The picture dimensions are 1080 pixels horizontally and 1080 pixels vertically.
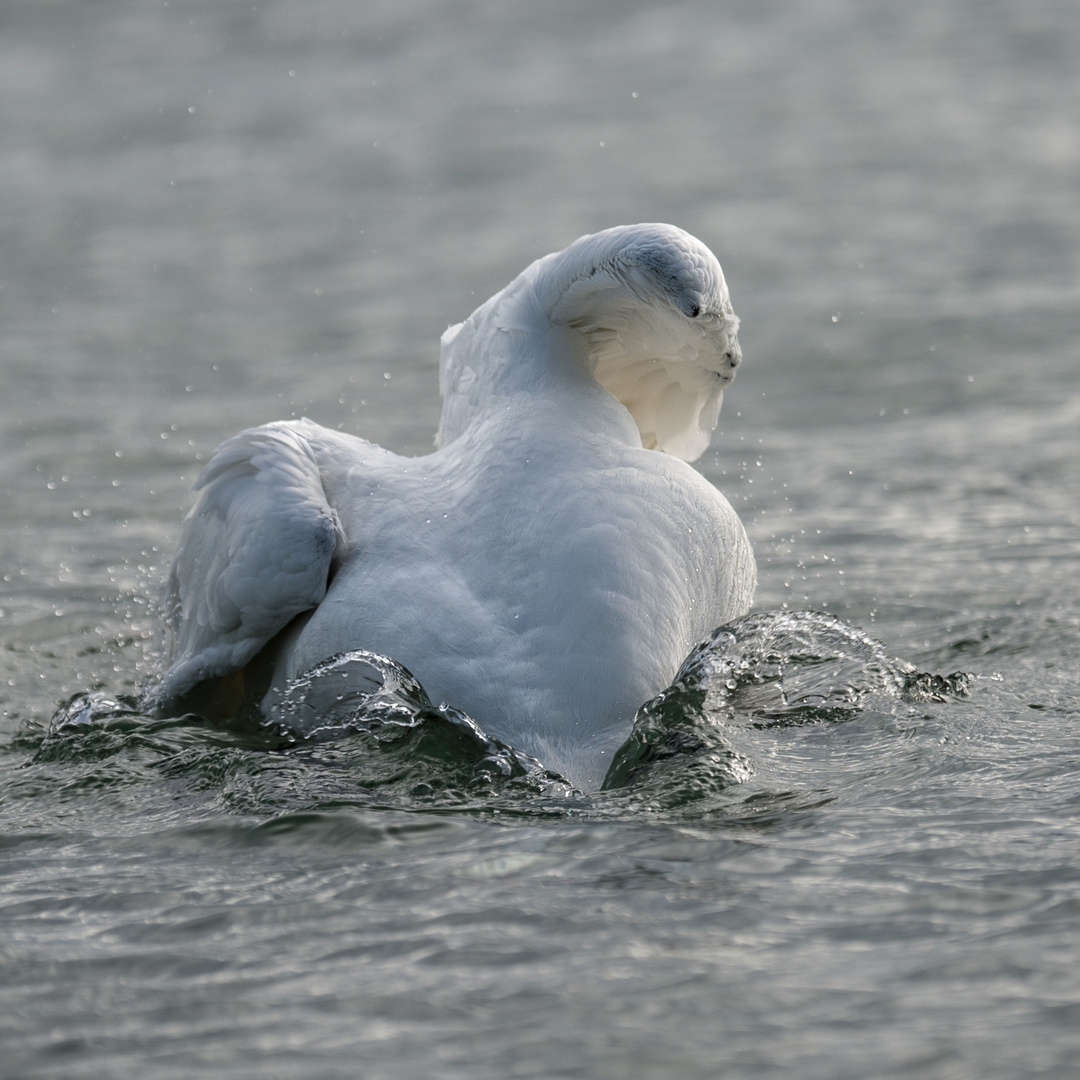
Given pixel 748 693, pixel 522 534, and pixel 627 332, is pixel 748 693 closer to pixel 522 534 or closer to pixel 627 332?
pixel 522 534

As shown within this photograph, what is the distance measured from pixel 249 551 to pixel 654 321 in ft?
4.80

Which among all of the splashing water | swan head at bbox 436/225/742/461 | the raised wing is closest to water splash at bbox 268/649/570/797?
the splashing water

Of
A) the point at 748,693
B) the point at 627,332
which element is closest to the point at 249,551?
the point at 627,332

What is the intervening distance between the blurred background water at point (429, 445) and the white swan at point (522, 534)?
1.02ft

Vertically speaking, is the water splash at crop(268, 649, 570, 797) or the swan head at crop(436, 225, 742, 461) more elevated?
the swan head at crop(436, 225, 742, 461)

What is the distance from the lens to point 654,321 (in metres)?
5.31

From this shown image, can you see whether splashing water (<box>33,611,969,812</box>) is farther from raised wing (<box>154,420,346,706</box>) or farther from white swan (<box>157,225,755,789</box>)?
raised wing (<box>154,420,346,706</box>)

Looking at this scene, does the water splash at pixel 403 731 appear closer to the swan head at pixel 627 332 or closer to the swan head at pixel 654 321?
the swan head at pixel 627 332

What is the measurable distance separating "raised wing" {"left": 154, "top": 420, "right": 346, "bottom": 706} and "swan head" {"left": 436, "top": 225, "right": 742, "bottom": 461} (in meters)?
0.67

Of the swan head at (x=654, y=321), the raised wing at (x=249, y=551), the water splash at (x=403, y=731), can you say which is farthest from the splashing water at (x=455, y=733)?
the swan head at (x=654, y=321)

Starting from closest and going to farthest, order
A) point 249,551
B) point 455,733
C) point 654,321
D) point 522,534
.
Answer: point 455,733 < point 522,534 < point 249,551 < point 654,321

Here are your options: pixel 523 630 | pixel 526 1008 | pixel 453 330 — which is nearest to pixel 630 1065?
pixel 526 1008

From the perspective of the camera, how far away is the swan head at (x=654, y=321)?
5.02 meters

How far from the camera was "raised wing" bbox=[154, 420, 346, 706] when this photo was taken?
4.97m
